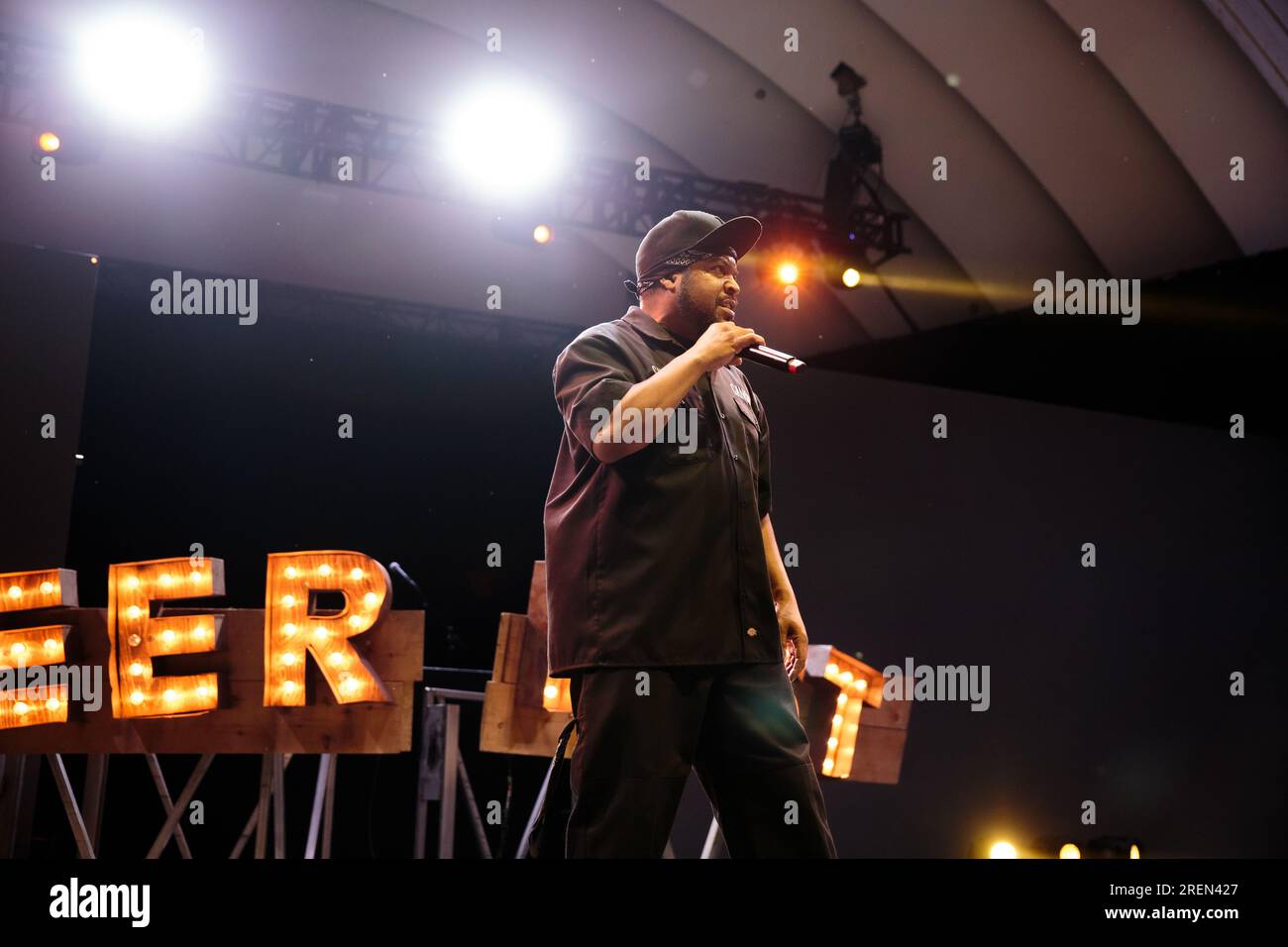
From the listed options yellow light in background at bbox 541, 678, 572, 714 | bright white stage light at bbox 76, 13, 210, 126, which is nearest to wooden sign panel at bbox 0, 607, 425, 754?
yellow light in background at bbox 541, 678, 572, 714

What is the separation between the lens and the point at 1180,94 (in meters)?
6.82

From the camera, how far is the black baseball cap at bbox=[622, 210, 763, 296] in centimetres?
220

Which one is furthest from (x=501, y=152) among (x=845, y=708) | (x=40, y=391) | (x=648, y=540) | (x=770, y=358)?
(x=648, y=540)

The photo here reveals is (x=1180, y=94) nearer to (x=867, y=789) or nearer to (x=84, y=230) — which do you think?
(x=867, y=789)

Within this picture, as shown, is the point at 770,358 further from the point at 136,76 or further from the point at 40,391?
the point at 136,76

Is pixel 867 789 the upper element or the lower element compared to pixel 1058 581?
lower

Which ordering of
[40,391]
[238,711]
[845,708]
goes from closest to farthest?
[238,711]
[845,708]
[40,391]

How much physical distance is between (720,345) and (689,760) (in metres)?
0.70

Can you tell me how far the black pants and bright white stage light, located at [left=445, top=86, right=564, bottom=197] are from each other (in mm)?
5590

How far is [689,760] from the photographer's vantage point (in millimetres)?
1870

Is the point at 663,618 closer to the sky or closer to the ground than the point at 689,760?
closer to the sky
